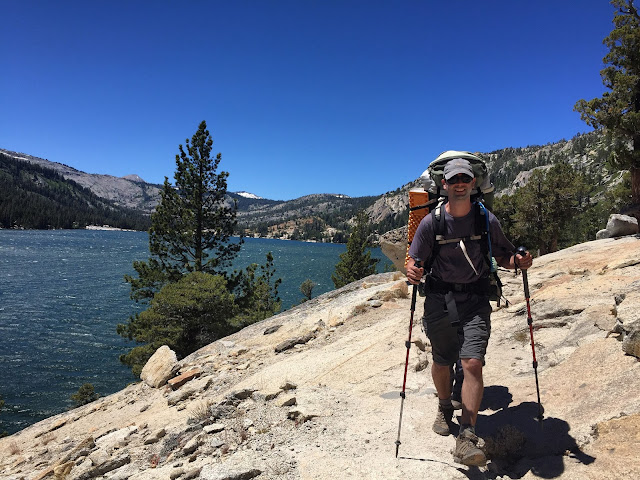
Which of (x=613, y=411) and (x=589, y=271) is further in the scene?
(x=589, y=271)

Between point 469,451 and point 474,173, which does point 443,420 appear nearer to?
point 469,451

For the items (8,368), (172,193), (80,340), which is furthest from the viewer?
(80,340)

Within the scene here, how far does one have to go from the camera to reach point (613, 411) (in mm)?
3832

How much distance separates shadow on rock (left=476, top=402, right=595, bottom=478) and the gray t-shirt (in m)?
1.60

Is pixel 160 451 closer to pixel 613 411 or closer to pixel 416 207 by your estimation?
pixel 416 207

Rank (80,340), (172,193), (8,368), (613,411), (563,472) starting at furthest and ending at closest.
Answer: (80,340) → (8,368) → (172,193) → (613,411) → (563,472)

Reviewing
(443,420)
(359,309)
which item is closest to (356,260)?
(359,309)

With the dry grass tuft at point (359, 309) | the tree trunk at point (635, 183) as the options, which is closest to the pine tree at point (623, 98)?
the tree trunk at point (635, 183)

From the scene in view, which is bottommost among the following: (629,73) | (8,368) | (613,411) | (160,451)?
(8,368)

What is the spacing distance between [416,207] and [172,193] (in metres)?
22.8

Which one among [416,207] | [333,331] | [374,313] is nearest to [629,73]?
[374,313]

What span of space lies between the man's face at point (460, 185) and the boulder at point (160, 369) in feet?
30.7

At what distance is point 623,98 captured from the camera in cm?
1800

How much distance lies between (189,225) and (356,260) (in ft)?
84.8
